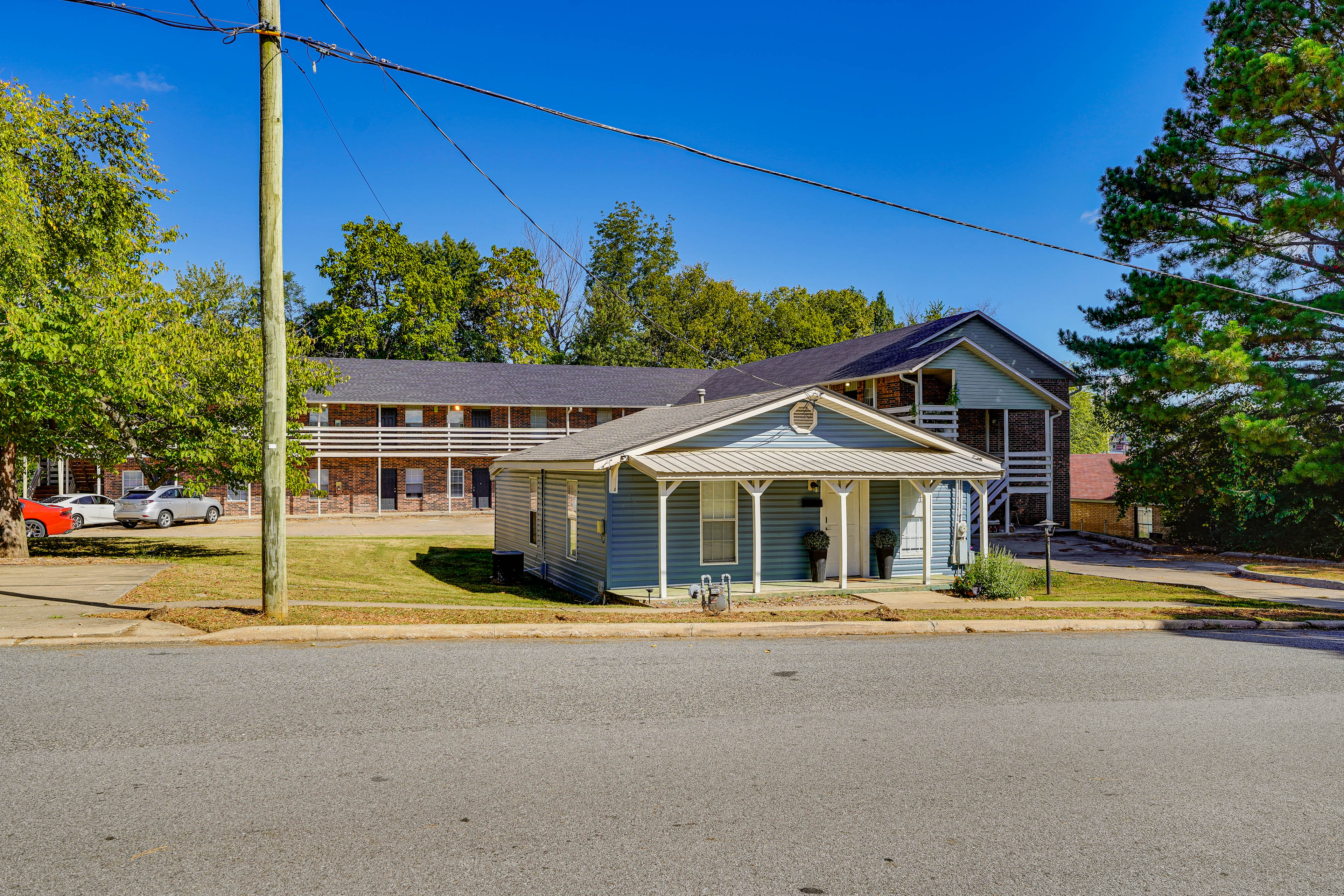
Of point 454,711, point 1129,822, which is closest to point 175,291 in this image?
point 454,711

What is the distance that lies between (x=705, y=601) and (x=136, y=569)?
1161 cm

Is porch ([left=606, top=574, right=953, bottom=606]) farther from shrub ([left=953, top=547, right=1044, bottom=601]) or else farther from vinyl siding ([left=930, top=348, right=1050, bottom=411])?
vinyl siding ([left=930, top=348, right=1050, bottom=411])

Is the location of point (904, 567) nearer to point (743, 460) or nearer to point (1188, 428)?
point (743, 460)

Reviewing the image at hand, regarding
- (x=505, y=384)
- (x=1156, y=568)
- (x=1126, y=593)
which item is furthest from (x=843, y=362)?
(x=1126, y=593)

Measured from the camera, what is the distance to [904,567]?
18953 millimetres

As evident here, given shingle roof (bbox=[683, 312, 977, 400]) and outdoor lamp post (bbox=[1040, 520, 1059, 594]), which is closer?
outdoor lamp post (bbox=[1040, 520, 1059, 594])

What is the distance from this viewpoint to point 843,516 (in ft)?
54.1

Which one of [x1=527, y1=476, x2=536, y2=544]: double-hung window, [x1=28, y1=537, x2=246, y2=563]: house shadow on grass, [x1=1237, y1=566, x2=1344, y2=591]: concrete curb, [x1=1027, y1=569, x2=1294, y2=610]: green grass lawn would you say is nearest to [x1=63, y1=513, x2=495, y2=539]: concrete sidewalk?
[x1=28, y1=537, x2=246, y2=563]: house shadow on grass

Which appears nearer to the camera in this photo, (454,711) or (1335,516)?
(454,711)

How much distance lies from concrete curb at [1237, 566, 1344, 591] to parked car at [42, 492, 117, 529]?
36827 millimetres

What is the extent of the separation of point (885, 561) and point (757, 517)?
12.9 ft

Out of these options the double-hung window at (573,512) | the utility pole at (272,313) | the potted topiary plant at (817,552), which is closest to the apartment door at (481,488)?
the double-hung window at (573,512)

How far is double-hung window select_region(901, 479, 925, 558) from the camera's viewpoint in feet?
62.3

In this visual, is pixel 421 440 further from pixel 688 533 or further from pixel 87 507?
pixel 688 533
